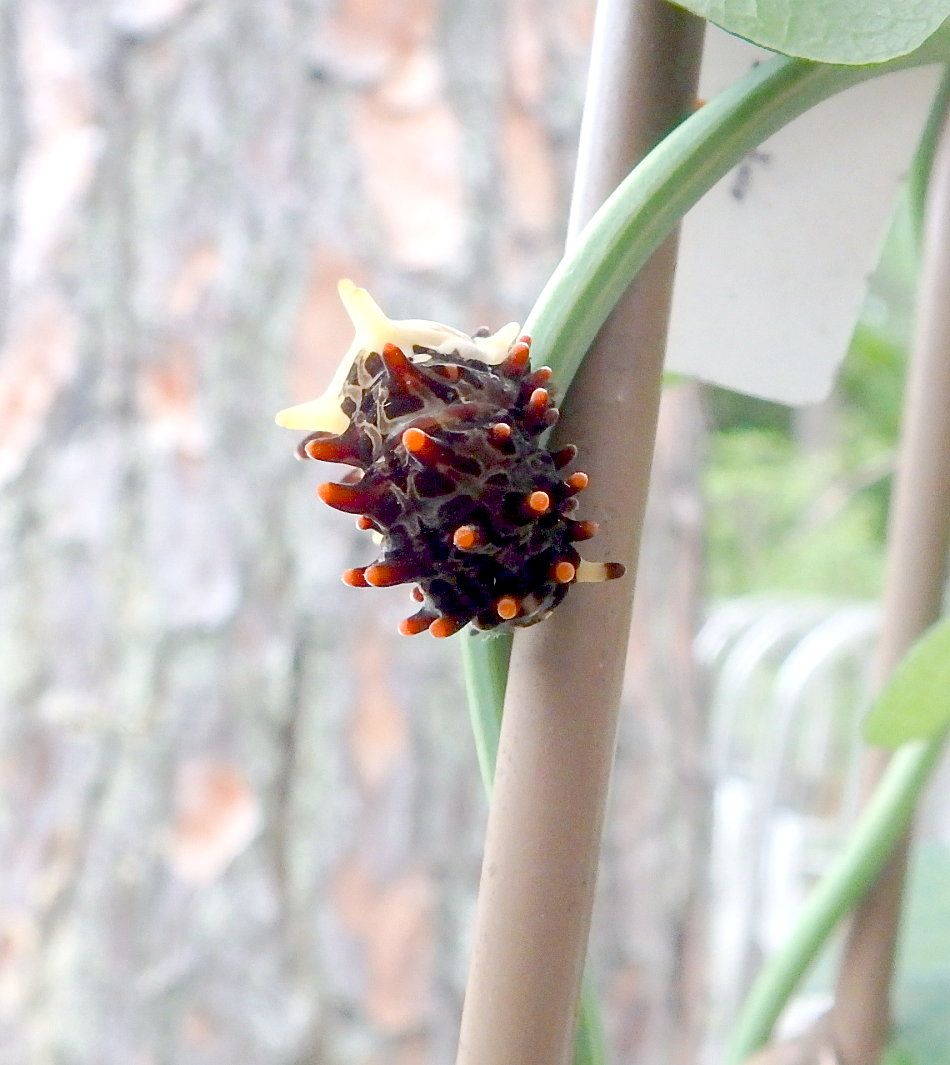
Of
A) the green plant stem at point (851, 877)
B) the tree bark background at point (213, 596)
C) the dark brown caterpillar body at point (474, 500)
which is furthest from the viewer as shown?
the tree bark background at point (213, 596)

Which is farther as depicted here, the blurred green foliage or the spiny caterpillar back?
the blurred green foliage

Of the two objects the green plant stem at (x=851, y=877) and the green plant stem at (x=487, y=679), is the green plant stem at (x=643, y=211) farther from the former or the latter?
the green plant stem at (x=851, y=877)

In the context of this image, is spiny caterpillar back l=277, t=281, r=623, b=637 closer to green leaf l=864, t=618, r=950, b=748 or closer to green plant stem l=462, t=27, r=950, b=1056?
green plant stem l=462, t=27, r=950, b=1056

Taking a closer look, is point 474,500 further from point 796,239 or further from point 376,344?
point 796,239

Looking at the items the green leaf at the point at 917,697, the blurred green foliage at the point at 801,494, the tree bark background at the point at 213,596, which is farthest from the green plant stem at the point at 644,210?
the blurred green foliage at the point at 801,494

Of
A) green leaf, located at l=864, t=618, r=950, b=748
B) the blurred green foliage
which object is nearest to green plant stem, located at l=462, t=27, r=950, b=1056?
green leaf, located at l=864, t=618, r=950, b=748

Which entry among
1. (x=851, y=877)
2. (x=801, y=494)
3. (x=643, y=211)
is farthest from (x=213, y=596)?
(x=801, y=494)
